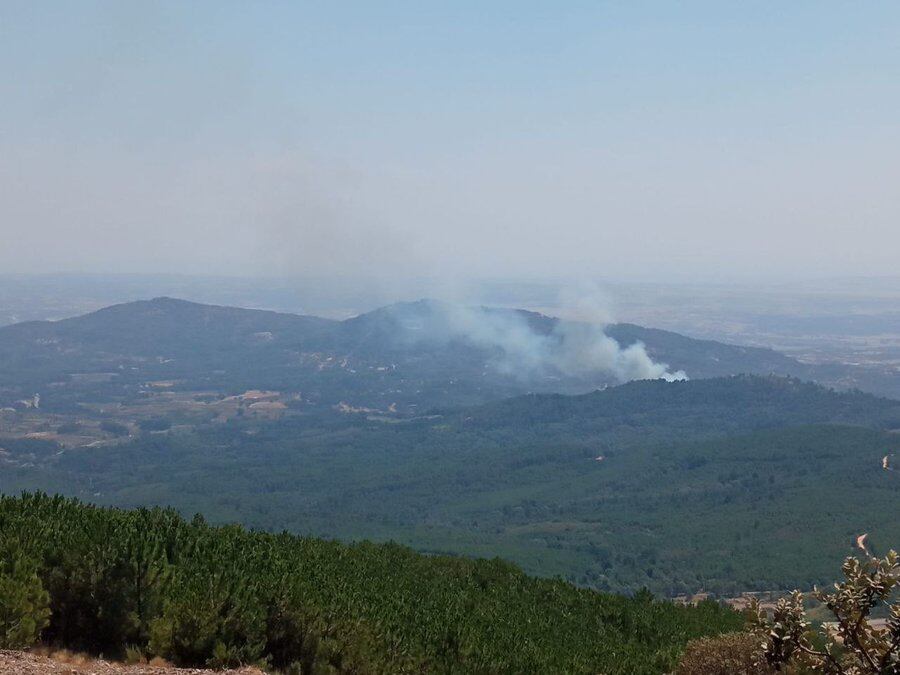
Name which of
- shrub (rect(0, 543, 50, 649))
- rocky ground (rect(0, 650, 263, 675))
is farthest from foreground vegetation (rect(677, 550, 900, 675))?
shrub (rect(0, 543, 50, 649))

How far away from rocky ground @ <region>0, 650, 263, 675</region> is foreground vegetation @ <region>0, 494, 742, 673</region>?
55cm

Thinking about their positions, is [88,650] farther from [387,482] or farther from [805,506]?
[387,482]

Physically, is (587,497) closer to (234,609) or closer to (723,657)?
(723,657)

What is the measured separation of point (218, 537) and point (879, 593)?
20118 millimetres

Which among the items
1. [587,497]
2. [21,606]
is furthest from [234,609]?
[587,497]

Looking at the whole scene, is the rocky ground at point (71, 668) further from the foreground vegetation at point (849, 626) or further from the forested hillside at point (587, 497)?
the forested hillside at point (587, 497)

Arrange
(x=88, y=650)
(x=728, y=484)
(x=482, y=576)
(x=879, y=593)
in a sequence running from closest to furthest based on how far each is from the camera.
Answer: (x=879, y=593), (x=88, y=650), (x=482, y=576), (x=728, y=484)

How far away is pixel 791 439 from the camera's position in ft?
559

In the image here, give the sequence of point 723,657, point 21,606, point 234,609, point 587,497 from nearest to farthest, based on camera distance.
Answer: point 21,606 → point 234,609 → point 723,657 → point 587,497

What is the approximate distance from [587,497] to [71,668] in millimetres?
145748

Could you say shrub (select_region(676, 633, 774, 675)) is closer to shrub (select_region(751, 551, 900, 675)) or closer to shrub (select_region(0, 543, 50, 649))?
shrub (select_region(751, 551, 900, 675))

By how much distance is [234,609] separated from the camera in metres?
17.5

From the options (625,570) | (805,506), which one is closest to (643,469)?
(805,506)

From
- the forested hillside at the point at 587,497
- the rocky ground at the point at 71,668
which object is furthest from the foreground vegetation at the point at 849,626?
the forested hillside at the point at 587,497
